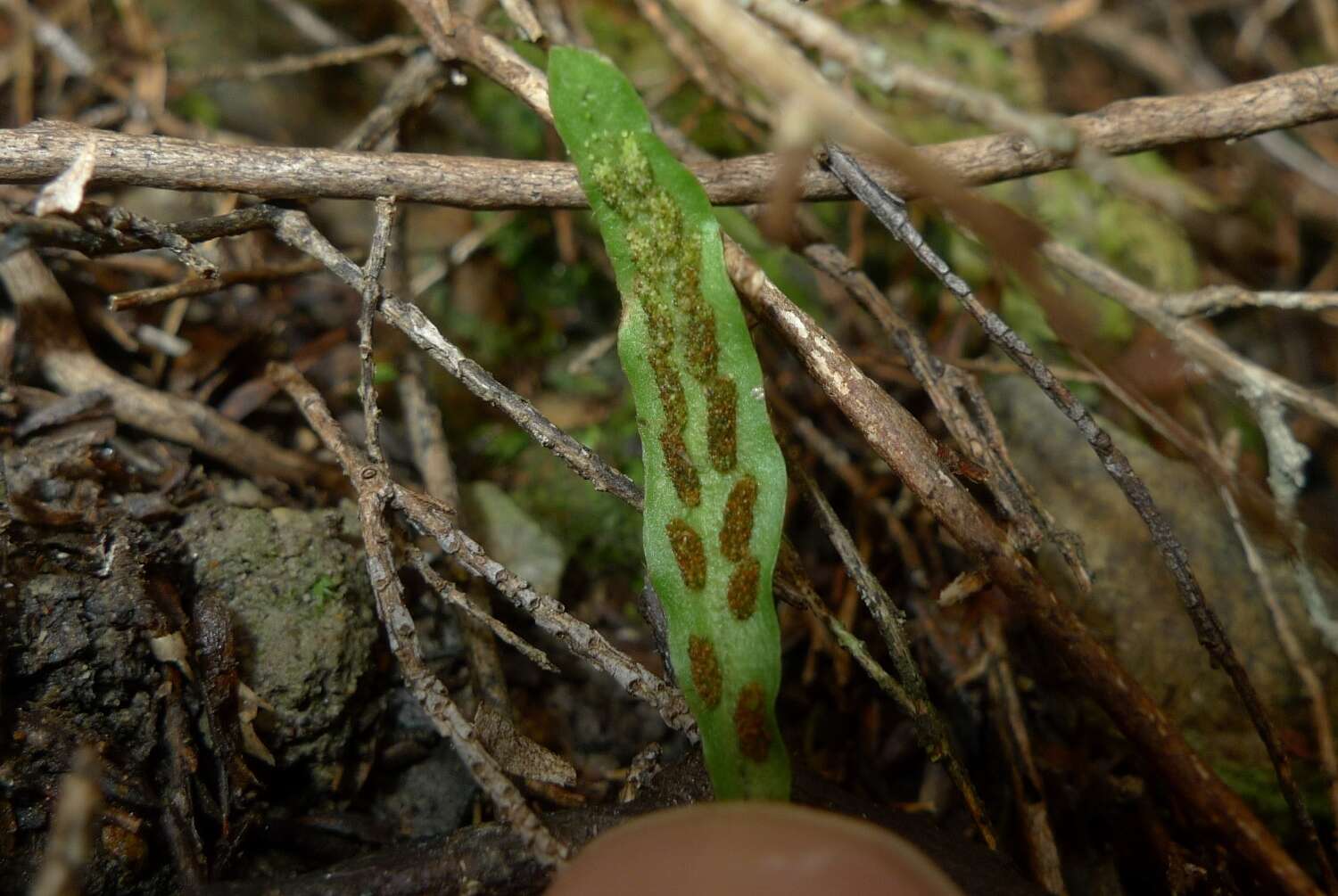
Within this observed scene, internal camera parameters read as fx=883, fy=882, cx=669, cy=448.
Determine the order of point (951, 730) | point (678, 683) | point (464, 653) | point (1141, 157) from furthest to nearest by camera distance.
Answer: point (1141, 157), point (951, 730), point (464, 653), point (678, 683)

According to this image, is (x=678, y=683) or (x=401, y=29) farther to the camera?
(x=401, y=29)

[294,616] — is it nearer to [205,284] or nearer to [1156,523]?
[205,284]

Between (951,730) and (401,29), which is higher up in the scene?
(401,29)

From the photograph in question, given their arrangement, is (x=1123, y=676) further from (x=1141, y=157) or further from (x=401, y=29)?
(x=401, y=29)

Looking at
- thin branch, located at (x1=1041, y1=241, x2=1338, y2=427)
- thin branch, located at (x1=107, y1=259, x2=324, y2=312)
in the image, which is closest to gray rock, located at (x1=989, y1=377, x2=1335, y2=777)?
thin branch, located at (x1=1041, y1=241, x2=1338, y2=427)

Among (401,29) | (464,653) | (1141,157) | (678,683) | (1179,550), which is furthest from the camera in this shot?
(1141,157)

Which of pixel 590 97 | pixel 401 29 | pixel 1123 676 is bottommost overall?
pixel 1123 676

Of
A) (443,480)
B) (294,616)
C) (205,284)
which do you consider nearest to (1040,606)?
(443,480)

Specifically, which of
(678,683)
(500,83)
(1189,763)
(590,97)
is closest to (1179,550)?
(1189,763)

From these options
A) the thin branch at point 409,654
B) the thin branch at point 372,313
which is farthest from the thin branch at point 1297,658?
the thin branch at point 372,313
